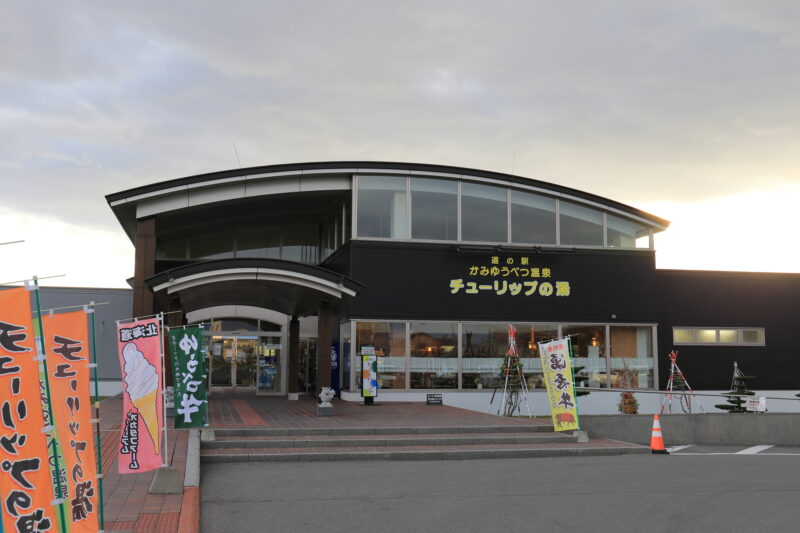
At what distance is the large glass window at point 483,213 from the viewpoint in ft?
70.8

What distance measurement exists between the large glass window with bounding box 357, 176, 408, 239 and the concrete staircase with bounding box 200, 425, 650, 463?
8.15 metres

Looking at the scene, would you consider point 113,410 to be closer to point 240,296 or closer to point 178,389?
point 240,296

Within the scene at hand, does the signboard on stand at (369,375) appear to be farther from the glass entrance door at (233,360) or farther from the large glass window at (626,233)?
the large glass window at (626,233)

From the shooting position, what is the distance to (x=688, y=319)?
77.6 feet

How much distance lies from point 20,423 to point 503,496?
19.6 ft

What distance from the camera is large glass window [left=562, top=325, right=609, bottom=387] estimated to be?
22.0m


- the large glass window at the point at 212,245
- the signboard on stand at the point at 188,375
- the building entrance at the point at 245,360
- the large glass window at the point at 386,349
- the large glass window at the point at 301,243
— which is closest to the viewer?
the signboard on stand at the point at 188,375

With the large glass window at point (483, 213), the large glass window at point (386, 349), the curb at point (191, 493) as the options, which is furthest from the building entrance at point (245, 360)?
the curb at point (191, 493)

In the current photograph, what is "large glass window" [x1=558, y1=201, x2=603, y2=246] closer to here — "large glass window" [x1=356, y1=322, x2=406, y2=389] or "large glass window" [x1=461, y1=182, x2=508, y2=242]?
"large glass window" [x1=461, y1=182, x2=508, y2=242]

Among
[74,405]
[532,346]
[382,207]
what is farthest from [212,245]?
[74,405]

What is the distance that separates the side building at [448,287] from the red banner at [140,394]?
954 cm

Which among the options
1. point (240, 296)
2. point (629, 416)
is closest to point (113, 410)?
point (240, 296)

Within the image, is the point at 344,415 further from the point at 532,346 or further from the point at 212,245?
the point at 212,245

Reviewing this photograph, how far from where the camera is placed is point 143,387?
8.44 m
